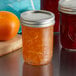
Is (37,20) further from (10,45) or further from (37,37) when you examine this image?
(10,45)

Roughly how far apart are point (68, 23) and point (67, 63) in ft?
0.37

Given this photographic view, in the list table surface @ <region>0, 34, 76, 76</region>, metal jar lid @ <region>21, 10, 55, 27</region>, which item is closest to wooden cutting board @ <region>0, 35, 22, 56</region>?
table surface @ <region>0, 34, 76, 76</region>

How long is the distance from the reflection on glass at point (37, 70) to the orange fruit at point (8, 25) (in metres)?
0.12

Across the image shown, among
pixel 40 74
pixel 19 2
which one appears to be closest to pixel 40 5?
pixel 19 2

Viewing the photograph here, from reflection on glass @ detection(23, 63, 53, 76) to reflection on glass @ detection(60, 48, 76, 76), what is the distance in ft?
0.10

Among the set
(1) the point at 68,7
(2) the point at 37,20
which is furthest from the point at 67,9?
(2) the point at 37,20

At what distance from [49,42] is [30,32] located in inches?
2.4

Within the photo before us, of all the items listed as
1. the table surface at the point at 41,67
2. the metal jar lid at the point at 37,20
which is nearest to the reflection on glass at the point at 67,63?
the table surface at the point at 41,67

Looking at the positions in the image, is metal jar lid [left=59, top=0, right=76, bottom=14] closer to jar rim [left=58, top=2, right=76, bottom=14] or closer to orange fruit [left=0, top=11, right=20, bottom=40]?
jar rim [left=58, top=2, right=76, bottom=14]

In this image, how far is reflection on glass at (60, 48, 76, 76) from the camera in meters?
0.80

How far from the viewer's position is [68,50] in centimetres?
92

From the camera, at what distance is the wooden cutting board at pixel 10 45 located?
88 cm

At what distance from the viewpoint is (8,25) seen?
892 millimetres

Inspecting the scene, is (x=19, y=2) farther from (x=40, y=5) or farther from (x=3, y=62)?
(x=3, y=62)
